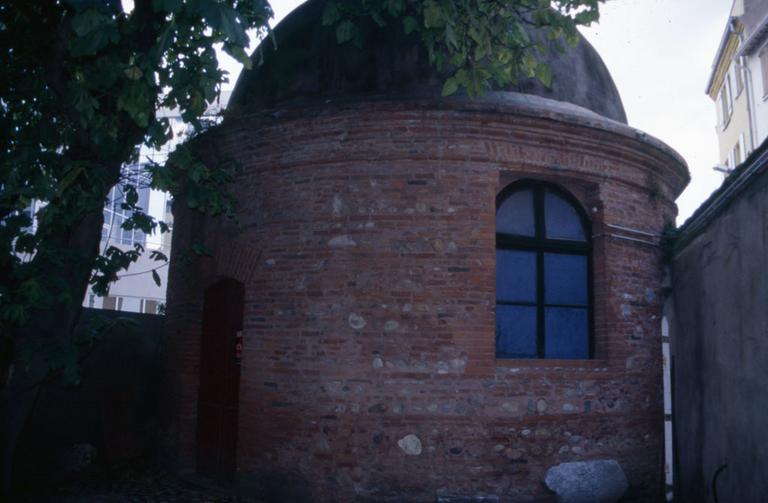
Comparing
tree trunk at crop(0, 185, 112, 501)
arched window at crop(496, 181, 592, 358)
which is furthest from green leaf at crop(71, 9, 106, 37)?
arched window at crop(496, 181, 592, 358)

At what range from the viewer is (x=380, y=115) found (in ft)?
24.2

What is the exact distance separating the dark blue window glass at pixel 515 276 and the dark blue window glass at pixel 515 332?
127 mm

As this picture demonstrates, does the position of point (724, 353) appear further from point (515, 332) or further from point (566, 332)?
point (515, 332)

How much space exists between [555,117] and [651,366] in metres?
3.23

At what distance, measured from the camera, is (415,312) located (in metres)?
7.03

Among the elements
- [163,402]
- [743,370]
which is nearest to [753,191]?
[743,370]

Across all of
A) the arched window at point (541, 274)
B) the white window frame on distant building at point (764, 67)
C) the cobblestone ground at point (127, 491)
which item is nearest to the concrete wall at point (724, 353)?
the arched window at point (541, 274)

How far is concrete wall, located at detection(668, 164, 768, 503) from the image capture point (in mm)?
5832

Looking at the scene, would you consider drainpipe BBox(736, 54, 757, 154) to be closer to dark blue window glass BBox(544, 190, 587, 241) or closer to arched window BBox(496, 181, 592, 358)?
dark blue window glass BBox(544, 190, 587, 241)

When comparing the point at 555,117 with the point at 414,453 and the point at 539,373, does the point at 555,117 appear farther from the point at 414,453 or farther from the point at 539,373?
the point at 414,453

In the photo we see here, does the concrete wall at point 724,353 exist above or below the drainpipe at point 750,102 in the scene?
below

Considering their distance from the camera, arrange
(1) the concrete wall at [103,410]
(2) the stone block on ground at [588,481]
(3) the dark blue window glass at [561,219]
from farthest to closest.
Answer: (1) the concrete wall at [103,410] < (3) the dark blue window glass at [561,219] < (2) the stone block on ground at [588,481]

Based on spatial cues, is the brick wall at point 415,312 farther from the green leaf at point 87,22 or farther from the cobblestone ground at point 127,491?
the green leaf at point 87,22

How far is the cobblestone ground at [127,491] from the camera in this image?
297 inches
